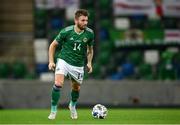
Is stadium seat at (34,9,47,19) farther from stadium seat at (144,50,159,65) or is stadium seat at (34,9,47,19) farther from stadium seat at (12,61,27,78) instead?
stadium seat at (144,50,159,65)

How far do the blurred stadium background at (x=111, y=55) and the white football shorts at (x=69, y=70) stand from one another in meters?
7.26

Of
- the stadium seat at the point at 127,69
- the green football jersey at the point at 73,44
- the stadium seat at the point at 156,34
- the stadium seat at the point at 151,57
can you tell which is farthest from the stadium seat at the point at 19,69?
the green football jersey at the point at 73,44

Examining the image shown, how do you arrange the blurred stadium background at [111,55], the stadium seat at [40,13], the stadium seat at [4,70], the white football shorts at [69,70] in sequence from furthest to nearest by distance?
the stadium seat at [40,13] → the stadium seat at [4,70] → the blurred stadium background at [111,55] → the white football shorts at [69,70]

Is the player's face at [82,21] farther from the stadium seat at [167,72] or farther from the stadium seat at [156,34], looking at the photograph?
the stadium seat at [156,34]

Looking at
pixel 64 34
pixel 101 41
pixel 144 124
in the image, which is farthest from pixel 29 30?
pixel 144 124

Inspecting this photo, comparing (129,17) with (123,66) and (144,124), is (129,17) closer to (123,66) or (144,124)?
(123,66)

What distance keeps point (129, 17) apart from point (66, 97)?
3017mm

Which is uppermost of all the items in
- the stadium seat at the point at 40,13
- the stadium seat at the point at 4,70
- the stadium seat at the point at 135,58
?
the stadium seat at the point at 40,13

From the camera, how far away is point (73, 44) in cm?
1345

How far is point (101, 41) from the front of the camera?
21.9 metres

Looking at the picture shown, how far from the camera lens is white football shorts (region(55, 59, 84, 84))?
1333 cm

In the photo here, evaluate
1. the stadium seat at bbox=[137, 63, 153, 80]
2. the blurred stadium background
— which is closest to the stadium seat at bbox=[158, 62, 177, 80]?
the blurred stadium background

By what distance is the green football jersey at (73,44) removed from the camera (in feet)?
43.9

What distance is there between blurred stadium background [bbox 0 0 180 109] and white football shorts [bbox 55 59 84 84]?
7257 mm
